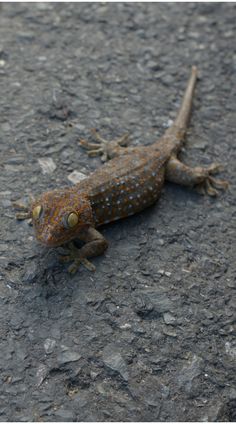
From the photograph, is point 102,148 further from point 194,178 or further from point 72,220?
point 72,220

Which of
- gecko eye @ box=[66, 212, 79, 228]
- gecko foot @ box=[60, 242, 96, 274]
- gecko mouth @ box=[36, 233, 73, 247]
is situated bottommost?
gecko foot @ box=[60, 242, 96, 274]

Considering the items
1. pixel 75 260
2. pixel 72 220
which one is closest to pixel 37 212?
pixel 72 220

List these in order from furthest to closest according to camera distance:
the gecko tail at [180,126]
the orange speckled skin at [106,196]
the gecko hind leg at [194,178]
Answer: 1. the gecko tail at [180,126]
2. the gecko hind leg at [194,178]
3. the orange speckled skin at [106,196]

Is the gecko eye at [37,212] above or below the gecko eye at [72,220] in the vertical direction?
above

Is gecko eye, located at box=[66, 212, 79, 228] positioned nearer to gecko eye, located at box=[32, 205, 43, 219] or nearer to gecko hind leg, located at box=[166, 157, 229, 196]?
gecko eye, located at box=[32, 205, 43, 219]

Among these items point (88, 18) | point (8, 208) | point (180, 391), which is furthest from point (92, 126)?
point (180, 391)

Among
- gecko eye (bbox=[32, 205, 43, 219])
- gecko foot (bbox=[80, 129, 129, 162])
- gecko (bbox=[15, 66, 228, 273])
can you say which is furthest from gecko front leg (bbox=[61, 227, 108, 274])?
gecko foot (bbox=[80, 129, 129, 162])

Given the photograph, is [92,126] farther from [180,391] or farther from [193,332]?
[180,391]

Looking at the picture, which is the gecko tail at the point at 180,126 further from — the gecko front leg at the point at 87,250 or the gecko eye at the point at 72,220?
the gecko eye at the point at 72,220

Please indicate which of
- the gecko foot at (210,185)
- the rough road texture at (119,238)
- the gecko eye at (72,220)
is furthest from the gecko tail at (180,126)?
the gecko eye at (72,220)
